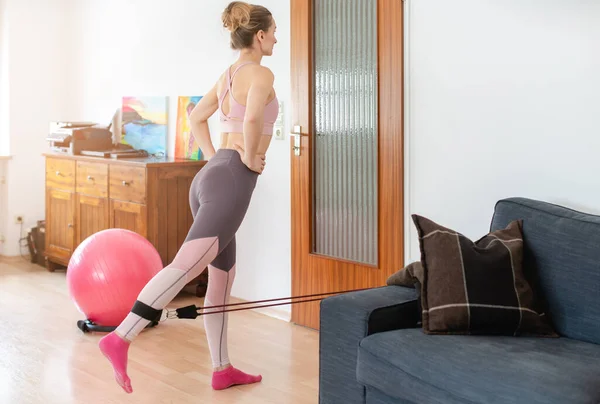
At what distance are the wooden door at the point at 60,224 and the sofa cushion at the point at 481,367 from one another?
3.57m

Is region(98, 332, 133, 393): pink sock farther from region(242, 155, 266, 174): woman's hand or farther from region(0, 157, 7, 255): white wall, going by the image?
region(0, 157, 7, 255): white wall

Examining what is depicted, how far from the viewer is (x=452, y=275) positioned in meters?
2.64

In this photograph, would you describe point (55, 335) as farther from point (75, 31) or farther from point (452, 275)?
point (75, 31)

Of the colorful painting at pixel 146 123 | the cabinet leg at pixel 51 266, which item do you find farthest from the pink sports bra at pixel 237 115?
the cabinet leg at pixel 51 266

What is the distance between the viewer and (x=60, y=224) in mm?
5781

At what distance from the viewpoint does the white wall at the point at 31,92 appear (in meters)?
6.39

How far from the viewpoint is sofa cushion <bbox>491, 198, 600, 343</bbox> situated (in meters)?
2.59

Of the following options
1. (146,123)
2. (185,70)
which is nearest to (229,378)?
Answer: (185,70)

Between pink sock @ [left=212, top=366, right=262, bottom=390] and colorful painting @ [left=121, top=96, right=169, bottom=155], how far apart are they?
246 cm

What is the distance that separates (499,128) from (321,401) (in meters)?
1.42

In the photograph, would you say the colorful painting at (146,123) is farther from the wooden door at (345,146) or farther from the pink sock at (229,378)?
the pink sock at (229,378)

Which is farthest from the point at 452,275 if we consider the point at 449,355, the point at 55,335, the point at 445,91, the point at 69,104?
the point at 69,104

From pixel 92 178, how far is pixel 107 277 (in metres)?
1.42

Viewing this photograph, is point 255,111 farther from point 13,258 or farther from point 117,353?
point 13,258
